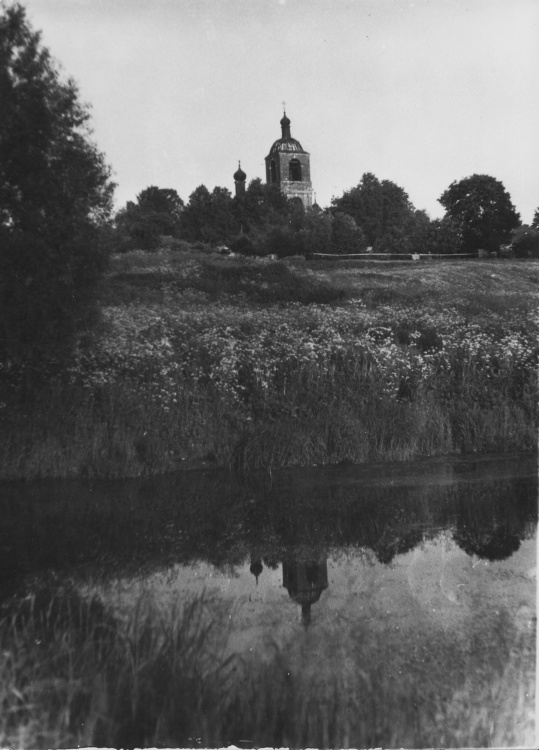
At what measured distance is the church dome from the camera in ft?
273

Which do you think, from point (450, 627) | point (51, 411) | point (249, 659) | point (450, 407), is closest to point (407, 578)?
point (450, 627)

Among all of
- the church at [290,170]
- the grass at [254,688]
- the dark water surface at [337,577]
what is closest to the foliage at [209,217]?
the church at [290,170]

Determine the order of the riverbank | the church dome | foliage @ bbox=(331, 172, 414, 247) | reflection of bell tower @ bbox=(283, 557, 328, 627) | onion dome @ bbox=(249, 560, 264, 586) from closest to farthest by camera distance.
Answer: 1. reflection of bell tower @ bbox=(283, 557, 328, 627)
2. onion dome @ bbox=(249, 560, 264, 586)
3. the riverbank
4. foliage @ bbox=(331, 172, 414, 247)
5. the church dome

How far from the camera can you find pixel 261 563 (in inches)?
243

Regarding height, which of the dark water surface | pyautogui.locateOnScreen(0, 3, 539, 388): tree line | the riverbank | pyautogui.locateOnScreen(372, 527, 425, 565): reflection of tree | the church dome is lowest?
pyautogui.locateOnScreen(372, 527, 425, 565): reflection of tree

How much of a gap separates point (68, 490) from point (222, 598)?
4231mm

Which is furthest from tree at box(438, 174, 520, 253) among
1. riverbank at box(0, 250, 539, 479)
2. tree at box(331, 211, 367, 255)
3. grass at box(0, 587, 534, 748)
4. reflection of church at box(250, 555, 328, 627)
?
grass at box(0, 587, 534, 748)

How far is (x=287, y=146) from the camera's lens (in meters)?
83.6

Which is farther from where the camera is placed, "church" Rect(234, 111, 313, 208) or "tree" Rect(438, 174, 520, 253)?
"church" Rect(234, 111, 313, 208)

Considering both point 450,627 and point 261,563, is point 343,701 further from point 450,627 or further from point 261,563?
point 261,563

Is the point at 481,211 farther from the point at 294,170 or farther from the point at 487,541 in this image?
the point at 487,541

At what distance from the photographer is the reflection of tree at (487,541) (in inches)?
242

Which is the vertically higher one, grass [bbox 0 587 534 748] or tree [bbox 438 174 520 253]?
tree [bbox 438 174 520 253]

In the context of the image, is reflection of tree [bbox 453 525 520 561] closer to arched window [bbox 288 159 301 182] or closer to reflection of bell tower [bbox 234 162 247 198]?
reflection of bell tower [bbox 234 162 247 198]
